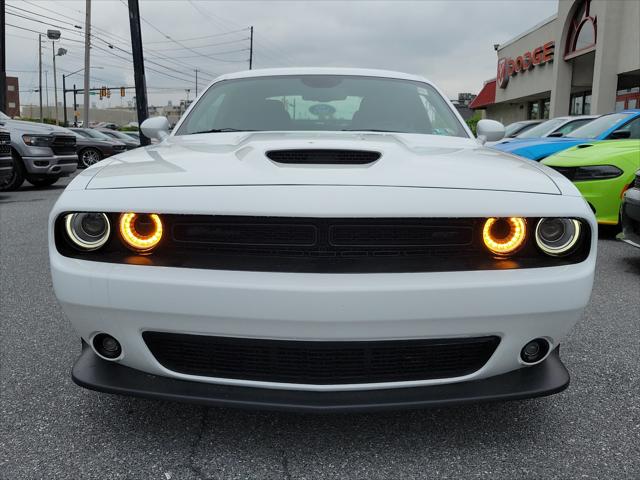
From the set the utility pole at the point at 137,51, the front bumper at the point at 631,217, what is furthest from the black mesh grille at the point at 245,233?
the utility pole at the point at 137,51

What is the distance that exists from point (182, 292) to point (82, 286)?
339 millimetres

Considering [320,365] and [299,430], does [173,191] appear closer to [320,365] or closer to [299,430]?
[320,365]

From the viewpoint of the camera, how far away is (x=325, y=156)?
7.07ft

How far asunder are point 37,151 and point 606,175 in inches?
363

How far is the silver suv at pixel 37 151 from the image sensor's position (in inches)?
413

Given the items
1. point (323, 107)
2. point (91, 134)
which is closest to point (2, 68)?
point (91, 134)

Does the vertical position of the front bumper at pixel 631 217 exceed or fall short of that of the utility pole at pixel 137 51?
it falls short

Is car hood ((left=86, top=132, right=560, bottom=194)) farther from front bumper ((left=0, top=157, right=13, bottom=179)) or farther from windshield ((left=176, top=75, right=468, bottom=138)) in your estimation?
front bumper ((left=0, top=157, right=13, bottom=179))

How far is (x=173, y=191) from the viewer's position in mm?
1849

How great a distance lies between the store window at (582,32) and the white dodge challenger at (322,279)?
21867mm

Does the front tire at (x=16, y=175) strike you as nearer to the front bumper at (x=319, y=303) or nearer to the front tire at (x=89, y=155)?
the front tire at (x=89, y=155)

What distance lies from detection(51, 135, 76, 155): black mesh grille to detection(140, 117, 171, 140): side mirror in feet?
27.7

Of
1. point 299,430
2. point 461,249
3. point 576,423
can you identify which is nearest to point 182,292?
point 299,430

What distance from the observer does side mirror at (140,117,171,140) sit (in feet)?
11.2
